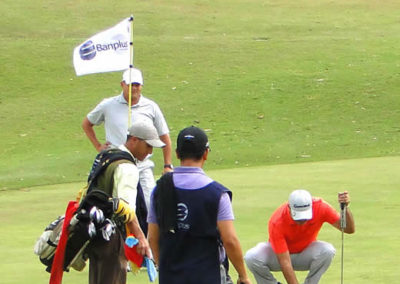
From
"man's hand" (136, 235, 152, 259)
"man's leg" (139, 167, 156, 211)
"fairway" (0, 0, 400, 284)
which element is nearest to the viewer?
"man's hand" (136, 235, 152, 259)

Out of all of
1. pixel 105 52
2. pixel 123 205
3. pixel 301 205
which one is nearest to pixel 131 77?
pixel 105 52

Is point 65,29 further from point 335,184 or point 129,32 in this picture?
point 129,32

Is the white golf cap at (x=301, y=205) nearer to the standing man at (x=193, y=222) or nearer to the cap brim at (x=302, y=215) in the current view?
the cap brim at (x=302, y=215)

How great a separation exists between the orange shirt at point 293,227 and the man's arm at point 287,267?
0.05 metres

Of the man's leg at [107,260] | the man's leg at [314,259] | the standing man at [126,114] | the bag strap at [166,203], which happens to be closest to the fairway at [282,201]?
the man's leg at [314,259]

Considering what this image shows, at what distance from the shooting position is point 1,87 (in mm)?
27125

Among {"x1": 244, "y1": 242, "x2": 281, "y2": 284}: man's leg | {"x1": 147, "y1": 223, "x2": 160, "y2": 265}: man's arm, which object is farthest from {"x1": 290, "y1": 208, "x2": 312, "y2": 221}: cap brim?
{"x1": 147, "y1": 223, "x2": 160, "y2": 265}: man's arm

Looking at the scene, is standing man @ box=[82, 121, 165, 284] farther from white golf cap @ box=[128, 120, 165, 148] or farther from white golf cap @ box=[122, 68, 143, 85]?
white golf cap @ box=[122, 68, 143, 85]

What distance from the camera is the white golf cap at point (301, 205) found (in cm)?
880

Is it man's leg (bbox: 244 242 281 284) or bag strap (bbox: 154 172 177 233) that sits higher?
bag strap (bbox: 154 172 177 233)

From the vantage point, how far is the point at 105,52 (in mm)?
11930

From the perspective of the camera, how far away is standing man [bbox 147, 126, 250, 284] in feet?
20.7

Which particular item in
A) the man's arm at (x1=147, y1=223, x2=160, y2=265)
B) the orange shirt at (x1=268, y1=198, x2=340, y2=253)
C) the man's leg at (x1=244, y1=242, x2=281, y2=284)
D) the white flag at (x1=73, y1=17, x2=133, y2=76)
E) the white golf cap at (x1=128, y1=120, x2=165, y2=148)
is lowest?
the man's leg at (x1=244, y1=242, x2=281, y2=284)

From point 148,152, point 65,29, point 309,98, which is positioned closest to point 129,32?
point 148,152
